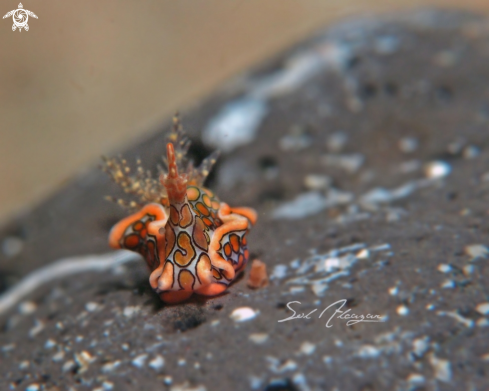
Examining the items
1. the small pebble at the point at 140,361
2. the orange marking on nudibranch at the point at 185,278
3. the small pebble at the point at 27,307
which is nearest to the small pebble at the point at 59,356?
the small pebble at the point at 140,361

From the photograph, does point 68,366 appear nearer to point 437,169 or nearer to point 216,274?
point 216,274

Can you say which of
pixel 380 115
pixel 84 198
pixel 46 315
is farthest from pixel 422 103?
pixel 46 315

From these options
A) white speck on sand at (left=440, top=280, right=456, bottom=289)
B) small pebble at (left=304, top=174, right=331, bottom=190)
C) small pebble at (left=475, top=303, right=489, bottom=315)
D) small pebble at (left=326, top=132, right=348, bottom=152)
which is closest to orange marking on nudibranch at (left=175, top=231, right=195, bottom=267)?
white speck on sand at (left=440, top=280, right=456, bottom=289)

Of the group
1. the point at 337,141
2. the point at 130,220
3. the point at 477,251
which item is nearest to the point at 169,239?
the point at 130,220

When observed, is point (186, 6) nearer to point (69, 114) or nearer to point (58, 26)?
point (58, 26)

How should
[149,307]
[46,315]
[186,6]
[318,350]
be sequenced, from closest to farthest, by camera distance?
[318,350] → [149,307] → [46,315] → [186,6]
